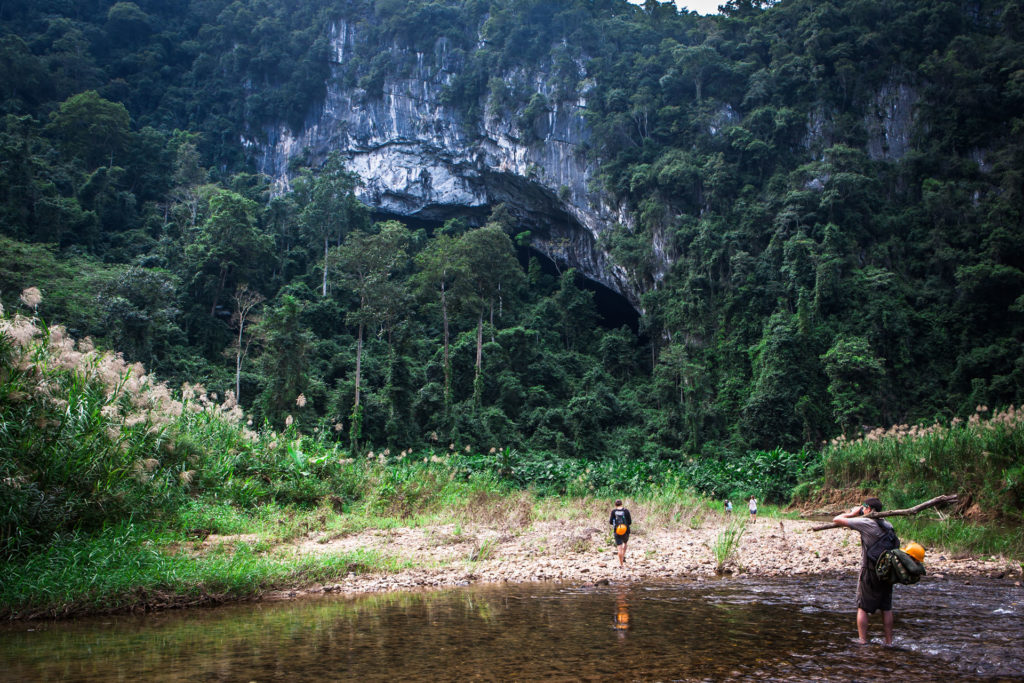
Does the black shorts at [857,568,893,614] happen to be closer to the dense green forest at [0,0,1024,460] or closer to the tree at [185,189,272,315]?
the dense green forest at [0,0,1024,460]

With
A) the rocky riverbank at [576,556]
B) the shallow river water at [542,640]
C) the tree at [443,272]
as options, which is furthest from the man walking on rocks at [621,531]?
the tree at [443,272]

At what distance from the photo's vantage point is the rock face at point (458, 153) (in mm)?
44312

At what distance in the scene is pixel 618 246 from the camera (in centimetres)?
4006

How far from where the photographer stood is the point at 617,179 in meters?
41.7

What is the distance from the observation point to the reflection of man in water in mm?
5195

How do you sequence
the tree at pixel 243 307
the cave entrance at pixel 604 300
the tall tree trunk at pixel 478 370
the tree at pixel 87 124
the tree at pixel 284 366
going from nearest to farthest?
the tree at pixel 284 366
the tall tree trunk at pixel 478 370
the tree at pixel 243 307
the tree at pixel 87 124
the cave entrance at pixel 604 300

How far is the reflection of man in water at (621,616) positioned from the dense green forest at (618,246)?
19656 mm

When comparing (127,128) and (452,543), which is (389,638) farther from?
(127,128)

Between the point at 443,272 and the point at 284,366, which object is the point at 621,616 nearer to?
the point at 284,366

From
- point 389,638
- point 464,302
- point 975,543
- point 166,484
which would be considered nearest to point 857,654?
point 389,638

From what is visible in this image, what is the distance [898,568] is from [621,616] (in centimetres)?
230

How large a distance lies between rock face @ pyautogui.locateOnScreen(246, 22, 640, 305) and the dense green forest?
1355 mm

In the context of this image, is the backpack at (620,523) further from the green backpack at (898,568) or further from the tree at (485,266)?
the tree at (485,266)

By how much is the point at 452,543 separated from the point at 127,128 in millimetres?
48858
